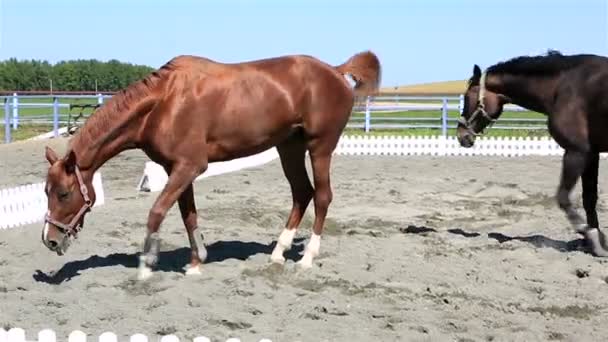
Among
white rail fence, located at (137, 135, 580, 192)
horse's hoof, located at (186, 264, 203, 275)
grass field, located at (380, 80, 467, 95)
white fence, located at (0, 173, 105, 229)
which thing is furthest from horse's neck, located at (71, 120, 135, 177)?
grass field, located at (380, 80, 467, 95)

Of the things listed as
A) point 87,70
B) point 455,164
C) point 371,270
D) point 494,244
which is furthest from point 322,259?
point 87,70

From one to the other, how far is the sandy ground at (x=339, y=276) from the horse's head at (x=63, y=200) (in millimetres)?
401

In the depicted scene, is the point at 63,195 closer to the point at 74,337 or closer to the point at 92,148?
the point at 92,148

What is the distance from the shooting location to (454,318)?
5.29 metres

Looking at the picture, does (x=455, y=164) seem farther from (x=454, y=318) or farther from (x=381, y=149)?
(x=454, y=318)

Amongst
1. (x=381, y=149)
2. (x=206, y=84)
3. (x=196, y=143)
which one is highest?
(x=206, y=84)

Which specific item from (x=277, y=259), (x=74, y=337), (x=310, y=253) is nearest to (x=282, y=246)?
(x=277, y=259)

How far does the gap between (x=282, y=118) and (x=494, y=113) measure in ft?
7.70

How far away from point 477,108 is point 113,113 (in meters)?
3.68

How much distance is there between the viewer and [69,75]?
60.3m

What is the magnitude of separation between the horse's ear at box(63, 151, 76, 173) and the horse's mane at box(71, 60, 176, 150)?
0.61ft

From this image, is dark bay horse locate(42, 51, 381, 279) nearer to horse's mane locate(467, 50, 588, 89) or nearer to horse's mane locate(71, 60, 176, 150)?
horse's mane locate(71, 60, 176, 150)

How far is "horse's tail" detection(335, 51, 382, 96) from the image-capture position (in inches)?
305

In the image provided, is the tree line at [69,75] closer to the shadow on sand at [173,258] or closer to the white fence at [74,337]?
the shadow on sand at [173,258]
